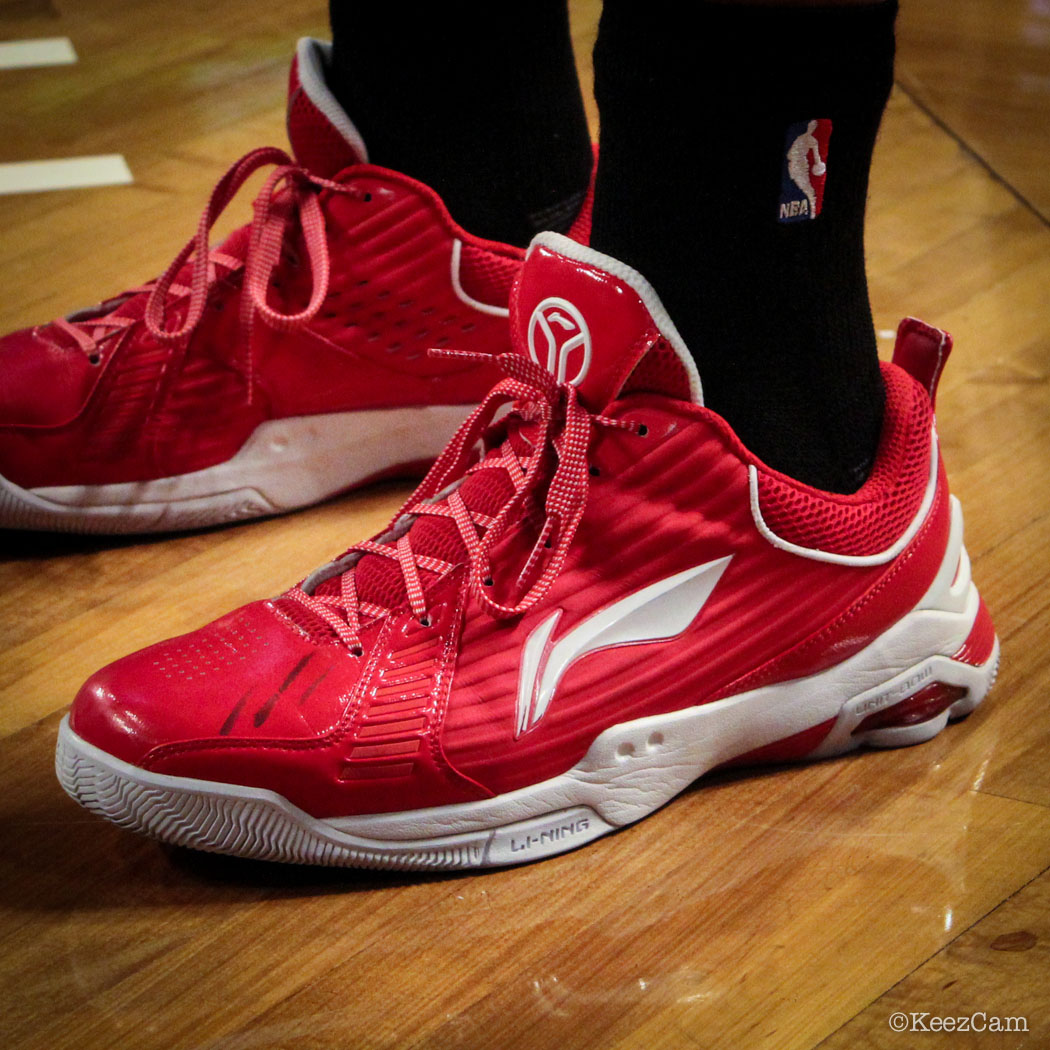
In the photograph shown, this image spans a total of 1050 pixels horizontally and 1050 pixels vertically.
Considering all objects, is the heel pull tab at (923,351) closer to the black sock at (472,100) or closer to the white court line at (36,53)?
the black sock at (472,100)

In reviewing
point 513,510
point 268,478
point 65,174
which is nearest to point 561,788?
point 513,510

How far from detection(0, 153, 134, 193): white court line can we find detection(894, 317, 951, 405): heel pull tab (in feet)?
3.78

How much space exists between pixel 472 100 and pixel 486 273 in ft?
0.41

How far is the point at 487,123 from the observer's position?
36.9 inches

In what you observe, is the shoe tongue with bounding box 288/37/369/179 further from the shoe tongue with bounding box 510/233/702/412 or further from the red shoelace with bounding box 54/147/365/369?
the shoe tongue with bounding box 510/233/702/412

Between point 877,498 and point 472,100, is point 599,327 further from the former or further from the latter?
point 472,100

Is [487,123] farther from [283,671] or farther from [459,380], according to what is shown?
[283,671]

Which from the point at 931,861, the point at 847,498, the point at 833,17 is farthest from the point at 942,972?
the point at 833,17

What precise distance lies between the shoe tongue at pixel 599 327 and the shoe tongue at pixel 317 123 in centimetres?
34

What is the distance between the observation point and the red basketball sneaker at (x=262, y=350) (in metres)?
0.94

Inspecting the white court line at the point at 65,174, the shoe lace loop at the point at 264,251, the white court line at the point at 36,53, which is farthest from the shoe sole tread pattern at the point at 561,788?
the white court line at the point at 36,53

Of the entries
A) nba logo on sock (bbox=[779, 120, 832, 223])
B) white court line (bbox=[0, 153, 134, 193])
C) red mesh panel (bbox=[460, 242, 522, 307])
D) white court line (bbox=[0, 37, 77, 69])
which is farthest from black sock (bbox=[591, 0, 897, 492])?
white court line (bbox=[0, 37, 77, 69])

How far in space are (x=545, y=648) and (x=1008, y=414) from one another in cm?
61

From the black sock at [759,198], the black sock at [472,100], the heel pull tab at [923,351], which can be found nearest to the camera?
the black sock at [759,198]
